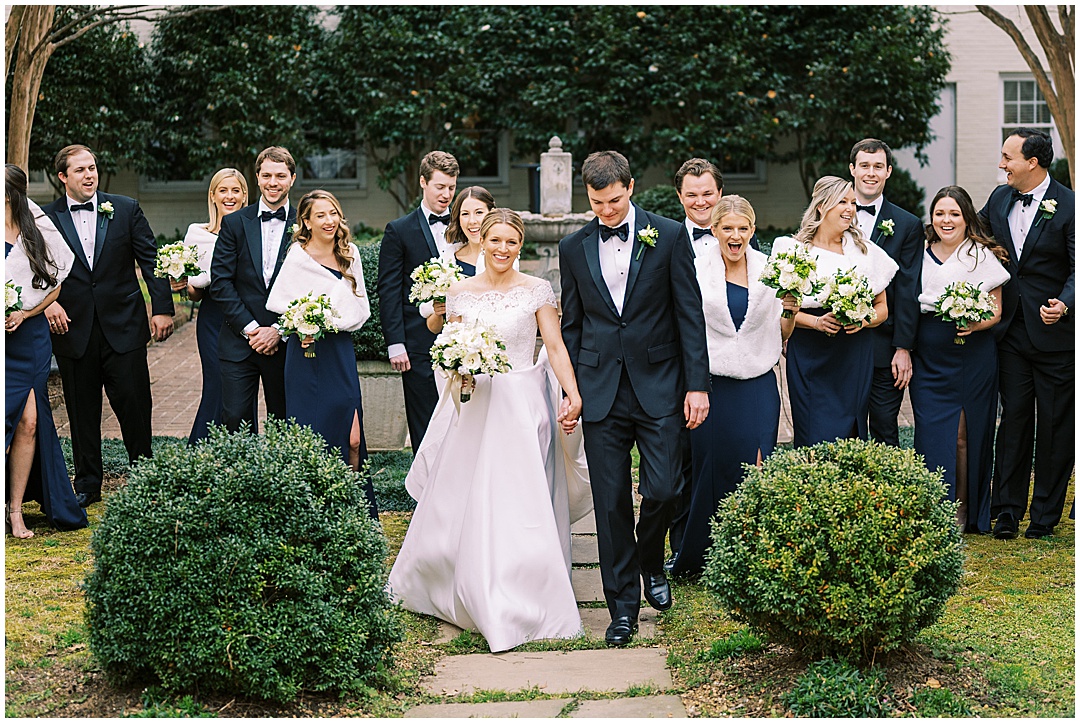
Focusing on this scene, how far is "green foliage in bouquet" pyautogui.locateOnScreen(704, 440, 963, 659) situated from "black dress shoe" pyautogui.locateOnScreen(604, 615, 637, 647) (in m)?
0.79

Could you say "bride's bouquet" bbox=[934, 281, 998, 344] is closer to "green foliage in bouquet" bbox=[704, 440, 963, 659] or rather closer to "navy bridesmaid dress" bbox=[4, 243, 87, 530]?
"green foliage in bouquet" bbox=[704, 440, 963, 659]

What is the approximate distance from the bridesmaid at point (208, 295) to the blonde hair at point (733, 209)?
3.19m

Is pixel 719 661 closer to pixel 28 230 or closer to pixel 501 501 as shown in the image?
pixel 501 501

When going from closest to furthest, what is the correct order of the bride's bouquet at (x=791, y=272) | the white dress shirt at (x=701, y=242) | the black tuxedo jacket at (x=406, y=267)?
the bride's bouquet at (x=791, y=272), the white dress shirt at (x=701, y=242), the black tuxedo jacket at (x=406, y=267)

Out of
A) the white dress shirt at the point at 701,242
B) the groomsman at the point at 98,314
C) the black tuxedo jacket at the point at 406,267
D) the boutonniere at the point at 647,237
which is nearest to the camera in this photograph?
the boutonniere at the point at 647,237

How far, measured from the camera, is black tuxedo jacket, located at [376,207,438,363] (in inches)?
278

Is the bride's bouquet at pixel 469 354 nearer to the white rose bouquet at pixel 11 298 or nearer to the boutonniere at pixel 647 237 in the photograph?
the boutonniere at pixel 647 237

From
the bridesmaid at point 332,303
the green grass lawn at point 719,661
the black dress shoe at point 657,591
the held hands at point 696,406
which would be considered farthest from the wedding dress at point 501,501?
the bridesmaid at point 332,303

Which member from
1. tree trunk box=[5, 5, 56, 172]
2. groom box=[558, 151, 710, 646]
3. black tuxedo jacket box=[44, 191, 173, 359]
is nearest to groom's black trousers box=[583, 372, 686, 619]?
groom box=[558, 151, 710, 646]

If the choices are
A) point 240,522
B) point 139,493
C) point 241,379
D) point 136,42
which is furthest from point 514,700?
point 136,42

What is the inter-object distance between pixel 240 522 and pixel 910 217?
430 cm

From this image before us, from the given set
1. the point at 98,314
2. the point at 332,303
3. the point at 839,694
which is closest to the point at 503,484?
the point at 332,303

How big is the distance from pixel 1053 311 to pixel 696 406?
2618 millimetres

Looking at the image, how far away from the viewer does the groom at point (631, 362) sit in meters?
5.32
